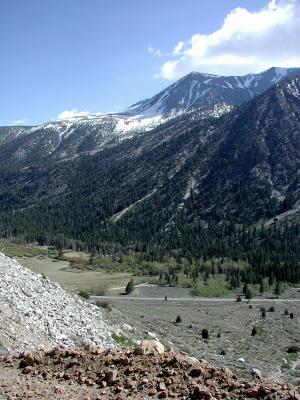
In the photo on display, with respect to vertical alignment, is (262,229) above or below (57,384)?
above

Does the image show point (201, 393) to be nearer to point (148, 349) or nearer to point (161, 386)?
point (161, 386)

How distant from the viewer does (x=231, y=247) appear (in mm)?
173500

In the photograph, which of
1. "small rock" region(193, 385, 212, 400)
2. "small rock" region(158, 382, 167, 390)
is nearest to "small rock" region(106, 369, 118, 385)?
"small rock" region(158, 382, 167, 390)

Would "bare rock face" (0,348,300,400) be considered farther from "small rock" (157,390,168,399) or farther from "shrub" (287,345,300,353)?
"shrub" (287,345,300,353)

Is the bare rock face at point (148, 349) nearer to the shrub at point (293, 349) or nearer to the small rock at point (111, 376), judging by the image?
the small rock at point (111, 376)

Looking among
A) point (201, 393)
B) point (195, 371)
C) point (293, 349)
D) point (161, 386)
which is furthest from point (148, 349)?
point (293, 349)

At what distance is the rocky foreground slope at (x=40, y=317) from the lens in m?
26.9

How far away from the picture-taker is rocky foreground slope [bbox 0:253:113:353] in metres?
26.9

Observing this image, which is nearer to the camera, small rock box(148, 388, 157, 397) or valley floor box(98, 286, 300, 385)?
small rock box(148, 388, 157, 397)

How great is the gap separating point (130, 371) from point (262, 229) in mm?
177388

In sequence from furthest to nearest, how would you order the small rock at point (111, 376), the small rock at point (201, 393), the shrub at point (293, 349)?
1. the shrub at point (293, 349)
2. the small rock at point (111, 376)
3. the small rock at point (201, 393)

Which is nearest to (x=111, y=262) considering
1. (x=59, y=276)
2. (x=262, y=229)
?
(x=59, y=276)

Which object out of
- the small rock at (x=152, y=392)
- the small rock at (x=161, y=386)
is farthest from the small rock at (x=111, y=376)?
the small rock at (x=161, y=386)

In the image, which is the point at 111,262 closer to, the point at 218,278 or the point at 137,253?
the point at 137,253
